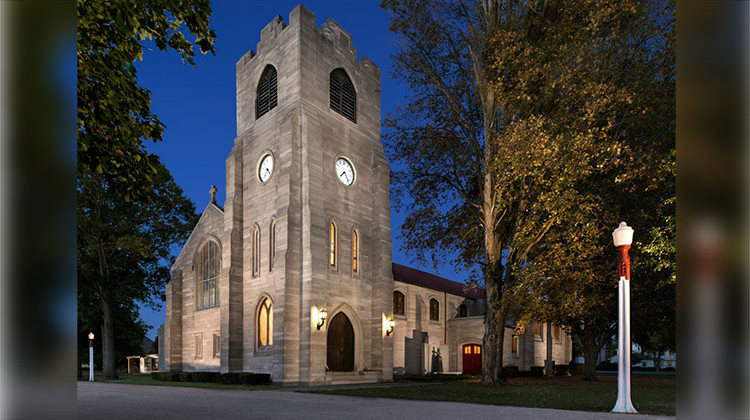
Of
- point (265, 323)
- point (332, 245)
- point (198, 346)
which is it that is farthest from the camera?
point (198, 346)

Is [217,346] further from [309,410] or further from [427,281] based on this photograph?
[309,410]

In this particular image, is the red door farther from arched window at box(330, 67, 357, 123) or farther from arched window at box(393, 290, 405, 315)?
arched window at box(330, 67, 357, 123)

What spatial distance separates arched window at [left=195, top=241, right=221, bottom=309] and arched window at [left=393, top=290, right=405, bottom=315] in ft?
42.3

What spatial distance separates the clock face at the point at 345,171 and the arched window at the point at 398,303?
11275 mm

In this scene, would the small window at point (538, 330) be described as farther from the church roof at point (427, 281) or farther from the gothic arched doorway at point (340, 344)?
the gothic arched doorway at point (340, 344)

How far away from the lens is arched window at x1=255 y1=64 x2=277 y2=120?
1188 inches

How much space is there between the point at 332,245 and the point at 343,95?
982cm

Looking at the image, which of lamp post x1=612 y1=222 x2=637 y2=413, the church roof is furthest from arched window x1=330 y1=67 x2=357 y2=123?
lamp post x1=612 y1=222 x2=637 y2=413

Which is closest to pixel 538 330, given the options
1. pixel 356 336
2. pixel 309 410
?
pixel 356 336

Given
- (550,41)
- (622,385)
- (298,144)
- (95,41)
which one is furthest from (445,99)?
(95,41)

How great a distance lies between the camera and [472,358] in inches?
1596

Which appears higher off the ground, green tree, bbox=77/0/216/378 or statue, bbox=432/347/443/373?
green tree, bbox=77/0/216/378
